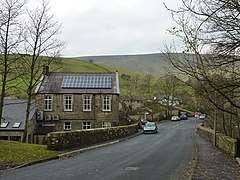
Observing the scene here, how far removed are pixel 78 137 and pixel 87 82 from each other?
79.9 ft

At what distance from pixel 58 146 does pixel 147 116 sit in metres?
57.0

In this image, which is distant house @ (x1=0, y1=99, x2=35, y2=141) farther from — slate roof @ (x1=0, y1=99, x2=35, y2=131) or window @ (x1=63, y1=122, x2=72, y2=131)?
window @ (x1=63, y1=122, x2=72, y2=131)

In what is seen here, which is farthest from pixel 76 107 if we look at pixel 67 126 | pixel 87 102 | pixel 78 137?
pixel 78 137

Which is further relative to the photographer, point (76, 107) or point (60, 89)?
point (60, 89)

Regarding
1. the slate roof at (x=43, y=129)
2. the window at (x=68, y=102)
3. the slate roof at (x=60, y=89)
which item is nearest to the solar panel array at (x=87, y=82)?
the slate roof at (x=60, y=89)

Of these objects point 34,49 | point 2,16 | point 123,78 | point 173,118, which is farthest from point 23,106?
point 123,78

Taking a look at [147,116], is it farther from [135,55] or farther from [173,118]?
[135,55]

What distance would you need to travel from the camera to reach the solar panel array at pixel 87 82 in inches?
1839

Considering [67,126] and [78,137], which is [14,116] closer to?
[67,126]

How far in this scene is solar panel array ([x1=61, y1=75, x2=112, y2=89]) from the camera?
153 ft

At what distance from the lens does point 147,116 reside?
77.2 meters

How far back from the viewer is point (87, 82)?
47.8 m

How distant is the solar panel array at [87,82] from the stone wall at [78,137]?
42.1ft

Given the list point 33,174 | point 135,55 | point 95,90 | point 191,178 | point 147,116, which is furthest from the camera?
point 135,55
